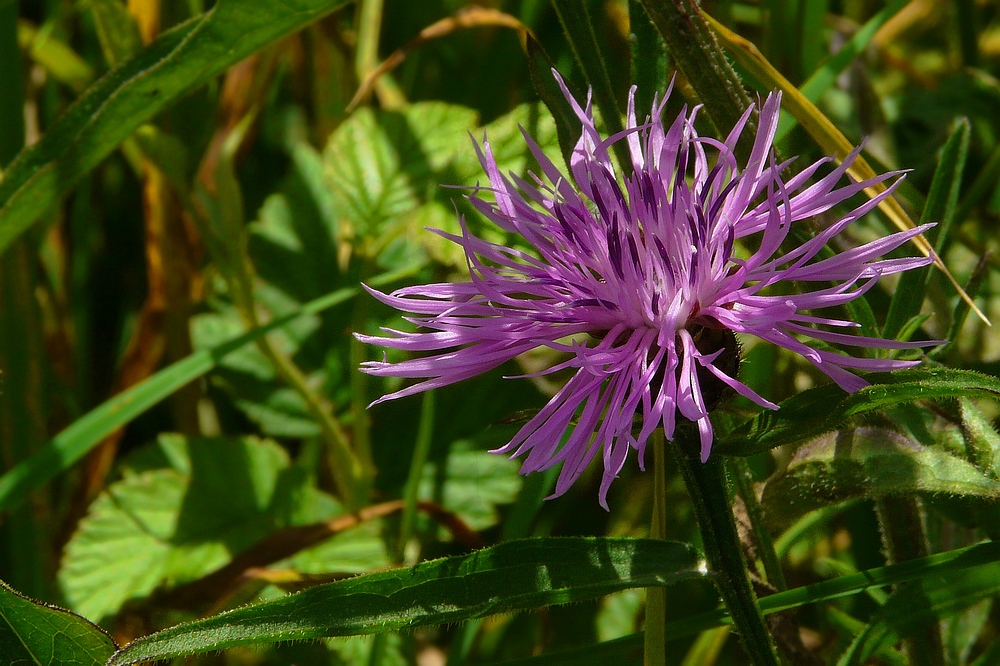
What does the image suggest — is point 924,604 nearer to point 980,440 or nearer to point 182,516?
point 980,440

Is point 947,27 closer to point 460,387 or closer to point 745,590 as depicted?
point 460,387

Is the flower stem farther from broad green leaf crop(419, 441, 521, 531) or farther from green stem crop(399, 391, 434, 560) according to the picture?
broad green leaf crop(419, 441, 521, 531)

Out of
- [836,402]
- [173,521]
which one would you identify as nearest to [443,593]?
[836,402]

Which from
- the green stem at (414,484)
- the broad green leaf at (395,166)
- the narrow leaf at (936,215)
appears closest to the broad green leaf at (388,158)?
the broad green leaf at (395,166)

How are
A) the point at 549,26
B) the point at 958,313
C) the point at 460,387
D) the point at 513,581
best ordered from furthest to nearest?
the point at 549,26 → the point at 460,387 → the point at 958,313 → the point at 513,581

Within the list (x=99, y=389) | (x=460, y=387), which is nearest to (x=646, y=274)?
(x=460, y=387)
